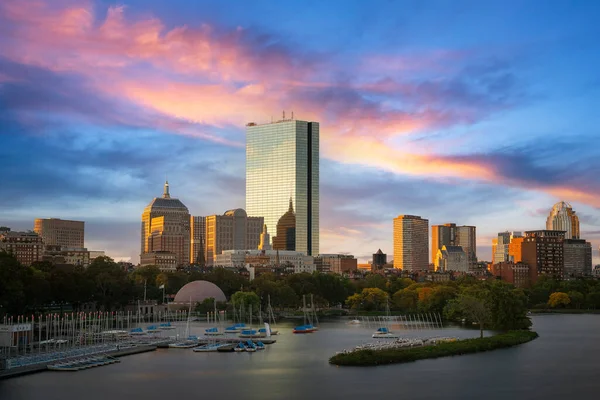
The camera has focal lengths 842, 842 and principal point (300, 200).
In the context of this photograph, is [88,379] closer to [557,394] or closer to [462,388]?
[462,388]

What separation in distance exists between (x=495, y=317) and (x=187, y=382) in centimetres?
5406

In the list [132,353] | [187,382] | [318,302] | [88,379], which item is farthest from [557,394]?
[318,302]

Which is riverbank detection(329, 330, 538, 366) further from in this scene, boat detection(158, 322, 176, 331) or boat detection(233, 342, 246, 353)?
boat detection(158, 322, 176, 331)

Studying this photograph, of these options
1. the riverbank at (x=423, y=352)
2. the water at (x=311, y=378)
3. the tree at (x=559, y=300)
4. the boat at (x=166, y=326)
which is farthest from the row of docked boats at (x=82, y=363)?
the tree at (x=559, y=300)

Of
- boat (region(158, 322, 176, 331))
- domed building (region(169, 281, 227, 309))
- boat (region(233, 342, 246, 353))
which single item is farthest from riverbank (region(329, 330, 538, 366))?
domed building (region(169, 281, 227, 309))

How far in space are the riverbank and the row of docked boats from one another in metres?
20.9

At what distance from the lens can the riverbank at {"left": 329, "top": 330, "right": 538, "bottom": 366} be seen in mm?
76250

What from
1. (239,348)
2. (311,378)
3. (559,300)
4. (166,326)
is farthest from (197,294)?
(311,378)

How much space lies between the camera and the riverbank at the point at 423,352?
7625cm

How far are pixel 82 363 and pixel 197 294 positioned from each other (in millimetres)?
94357

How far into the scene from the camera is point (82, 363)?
249ft

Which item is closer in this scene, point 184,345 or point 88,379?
point 88,379

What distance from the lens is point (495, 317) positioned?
357ft

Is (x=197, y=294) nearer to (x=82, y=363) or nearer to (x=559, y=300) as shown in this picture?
(x=559, y=300)
